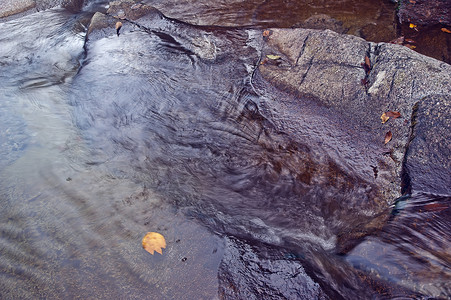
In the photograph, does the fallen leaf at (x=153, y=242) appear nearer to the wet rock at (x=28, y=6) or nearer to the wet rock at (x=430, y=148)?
the wet rock at (x=430, y=148)

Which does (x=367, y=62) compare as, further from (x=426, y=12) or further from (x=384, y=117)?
(x=426, y=12)

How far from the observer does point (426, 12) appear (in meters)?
5.39

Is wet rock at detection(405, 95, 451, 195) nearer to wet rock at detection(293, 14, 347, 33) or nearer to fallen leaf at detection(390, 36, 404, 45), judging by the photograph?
fallen leaf at detection(390, 36, 404, 45)

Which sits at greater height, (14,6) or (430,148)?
(14,6)

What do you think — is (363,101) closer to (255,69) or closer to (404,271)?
(255,69)

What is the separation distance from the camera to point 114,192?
9.48 ft

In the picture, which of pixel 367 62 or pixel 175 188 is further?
pixel 367 62

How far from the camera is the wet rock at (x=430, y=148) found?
8.85 ft

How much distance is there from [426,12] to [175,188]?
551cm

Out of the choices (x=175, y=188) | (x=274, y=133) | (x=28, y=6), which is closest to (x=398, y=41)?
(x=274, y=133)

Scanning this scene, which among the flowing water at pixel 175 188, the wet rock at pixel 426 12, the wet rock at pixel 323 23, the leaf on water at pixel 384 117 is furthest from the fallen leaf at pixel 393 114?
the wet rock at pixel 426 12

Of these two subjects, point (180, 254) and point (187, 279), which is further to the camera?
point (180, 254)

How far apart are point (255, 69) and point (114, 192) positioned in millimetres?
2357

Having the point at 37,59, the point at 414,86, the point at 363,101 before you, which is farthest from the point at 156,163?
the point at 37,59
